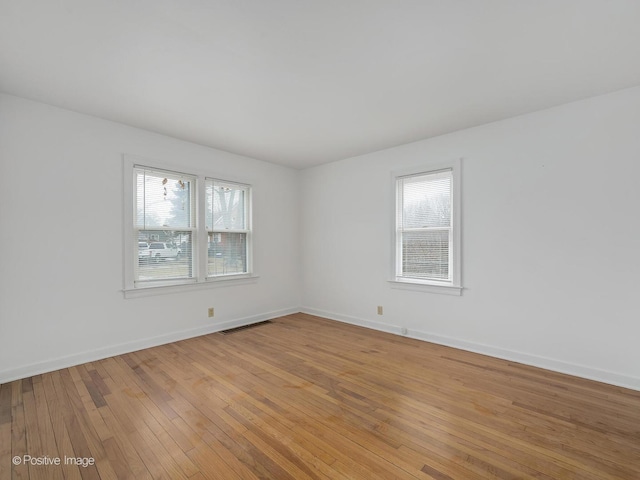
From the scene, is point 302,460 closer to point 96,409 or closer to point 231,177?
point 96,409

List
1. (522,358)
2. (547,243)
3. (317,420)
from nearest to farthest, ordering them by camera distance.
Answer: (317,420) < (547,243) < (522,358)

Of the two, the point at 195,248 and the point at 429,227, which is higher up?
the point at 429,227

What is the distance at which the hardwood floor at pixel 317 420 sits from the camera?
1.71m

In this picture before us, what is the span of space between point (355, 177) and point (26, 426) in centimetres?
439

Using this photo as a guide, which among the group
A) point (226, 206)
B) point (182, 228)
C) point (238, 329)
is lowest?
point (238, 329)

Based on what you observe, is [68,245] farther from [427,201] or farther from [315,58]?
[427,201]

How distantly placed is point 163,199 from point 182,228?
43cm

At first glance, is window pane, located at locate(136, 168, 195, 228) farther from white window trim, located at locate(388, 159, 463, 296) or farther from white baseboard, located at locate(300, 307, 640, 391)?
white baseboard, located at locate(300, 307, 640, 391)

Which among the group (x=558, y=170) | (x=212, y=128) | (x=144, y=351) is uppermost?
(x=212, y=128)

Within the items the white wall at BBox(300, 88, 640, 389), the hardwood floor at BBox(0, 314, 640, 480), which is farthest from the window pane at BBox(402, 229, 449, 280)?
the hardwood floor at BBox(0, 314, 640, 480)

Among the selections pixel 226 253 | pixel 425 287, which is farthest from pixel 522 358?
pixel 226 253

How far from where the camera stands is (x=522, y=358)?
319 cm

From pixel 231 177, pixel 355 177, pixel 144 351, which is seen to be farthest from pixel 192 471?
pixel 355 177

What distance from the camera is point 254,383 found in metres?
2.73
